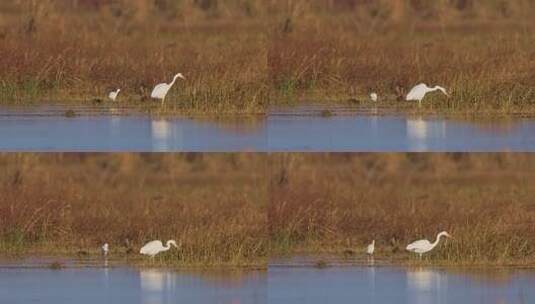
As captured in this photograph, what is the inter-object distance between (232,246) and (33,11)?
1.85 m

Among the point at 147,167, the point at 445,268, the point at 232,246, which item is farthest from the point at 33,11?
the point at 445,268

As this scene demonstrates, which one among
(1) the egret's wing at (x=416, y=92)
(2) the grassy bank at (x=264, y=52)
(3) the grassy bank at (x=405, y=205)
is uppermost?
(2) the grassy bank at (x=264, y=52)

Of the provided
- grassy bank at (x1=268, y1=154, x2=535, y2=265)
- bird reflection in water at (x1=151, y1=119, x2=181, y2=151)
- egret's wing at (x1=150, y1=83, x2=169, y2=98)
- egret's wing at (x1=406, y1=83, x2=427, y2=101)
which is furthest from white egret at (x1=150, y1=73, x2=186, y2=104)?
egret's wing at (x1=406, y1=83, x2=427, y2=101)

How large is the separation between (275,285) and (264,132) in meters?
0.97

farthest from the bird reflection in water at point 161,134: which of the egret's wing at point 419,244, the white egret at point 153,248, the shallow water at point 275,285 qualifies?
the egret's wing at point 419,244

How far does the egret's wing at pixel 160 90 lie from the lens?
12477 millimetres

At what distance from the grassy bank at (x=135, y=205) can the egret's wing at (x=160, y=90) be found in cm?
50

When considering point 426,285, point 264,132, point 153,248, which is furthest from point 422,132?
point 153,248

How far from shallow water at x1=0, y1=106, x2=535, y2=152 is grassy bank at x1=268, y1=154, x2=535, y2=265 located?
15.3 inches

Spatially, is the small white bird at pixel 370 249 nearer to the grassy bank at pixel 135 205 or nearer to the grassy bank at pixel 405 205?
the grassy bank at pixel 405 205

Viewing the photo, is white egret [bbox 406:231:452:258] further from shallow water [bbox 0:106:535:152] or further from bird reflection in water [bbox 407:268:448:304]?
shallow water [bbox 0:106:535:152]

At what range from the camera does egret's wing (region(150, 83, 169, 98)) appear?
12477mm

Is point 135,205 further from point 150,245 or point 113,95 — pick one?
point 150,245

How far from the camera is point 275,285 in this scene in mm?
11797
